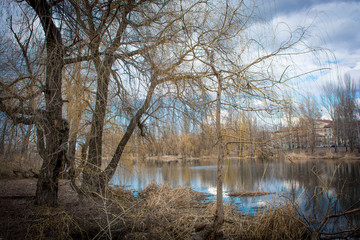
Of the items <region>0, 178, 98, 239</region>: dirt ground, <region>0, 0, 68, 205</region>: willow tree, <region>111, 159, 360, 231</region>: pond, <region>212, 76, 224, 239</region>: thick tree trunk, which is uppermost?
<region>0, 0, 68, 205</region>: willow tree

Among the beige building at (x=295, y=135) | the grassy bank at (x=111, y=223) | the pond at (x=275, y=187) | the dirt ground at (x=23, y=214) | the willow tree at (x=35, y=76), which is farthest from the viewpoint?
the pond at (x=275, y=187)

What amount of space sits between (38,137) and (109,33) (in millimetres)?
1403

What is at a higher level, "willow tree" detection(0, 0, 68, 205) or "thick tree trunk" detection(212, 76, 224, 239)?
"willow tree" detection(0, 0, 68, 205)

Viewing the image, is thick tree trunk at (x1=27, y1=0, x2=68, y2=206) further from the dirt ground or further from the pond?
the pond

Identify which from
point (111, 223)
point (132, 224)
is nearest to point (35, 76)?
point (111, 223)

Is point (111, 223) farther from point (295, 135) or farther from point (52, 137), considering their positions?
point (295, 135)

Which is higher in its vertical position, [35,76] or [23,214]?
[35,76]

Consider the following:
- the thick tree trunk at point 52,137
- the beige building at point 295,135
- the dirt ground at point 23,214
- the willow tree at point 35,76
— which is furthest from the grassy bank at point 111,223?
the beige building at point 295,135

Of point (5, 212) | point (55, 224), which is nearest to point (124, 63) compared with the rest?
point (55, 224)

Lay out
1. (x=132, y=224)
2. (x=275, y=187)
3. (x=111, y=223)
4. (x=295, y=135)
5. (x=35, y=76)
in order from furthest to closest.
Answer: (x=275, y=187)
(x=132, y=224)
(x=111, y=223)
(x=35, y=76)
(x=295, y=135)

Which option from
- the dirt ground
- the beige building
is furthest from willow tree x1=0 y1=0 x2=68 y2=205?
the beige building

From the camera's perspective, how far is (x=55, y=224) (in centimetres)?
292

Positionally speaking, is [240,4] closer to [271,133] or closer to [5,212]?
[271,133]

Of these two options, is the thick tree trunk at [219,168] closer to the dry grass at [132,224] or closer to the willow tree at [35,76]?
the dry grass at [132,224]
